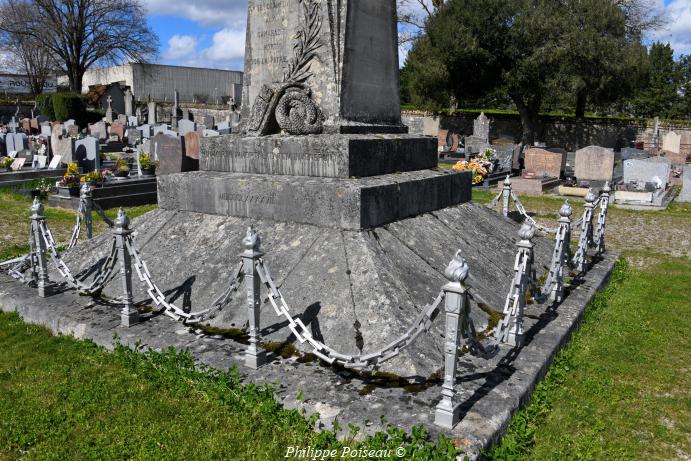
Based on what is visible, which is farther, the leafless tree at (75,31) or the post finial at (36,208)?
the leafless tree at (75,31)

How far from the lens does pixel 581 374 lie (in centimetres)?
443

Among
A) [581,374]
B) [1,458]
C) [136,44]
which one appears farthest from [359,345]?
[136,44]

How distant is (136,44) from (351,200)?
44.5m

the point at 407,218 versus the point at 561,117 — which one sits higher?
the point at 561,117

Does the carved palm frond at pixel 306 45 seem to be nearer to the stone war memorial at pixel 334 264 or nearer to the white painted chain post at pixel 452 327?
the stone war memorial at pixel 334 264

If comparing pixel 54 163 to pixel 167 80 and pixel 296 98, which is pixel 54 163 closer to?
pixel 296 98

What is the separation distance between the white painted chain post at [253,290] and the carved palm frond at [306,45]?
9.28 feet

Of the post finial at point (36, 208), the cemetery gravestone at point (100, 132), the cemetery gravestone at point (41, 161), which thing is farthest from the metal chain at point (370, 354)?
the cemetery gravestone at point (100, 132)

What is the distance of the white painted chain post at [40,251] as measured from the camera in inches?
219

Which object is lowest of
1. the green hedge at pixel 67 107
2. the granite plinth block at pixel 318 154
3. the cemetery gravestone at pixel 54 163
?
the cemetery gravestone at pixel 54 163

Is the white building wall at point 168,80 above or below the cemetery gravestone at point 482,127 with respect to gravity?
above

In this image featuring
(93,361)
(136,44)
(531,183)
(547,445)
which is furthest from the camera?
(136,44)

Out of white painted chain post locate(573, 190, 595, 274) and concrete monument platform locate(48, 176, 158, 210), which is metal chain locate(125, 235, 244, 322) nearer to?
white painted chain post locate(573, 190, 595, 274)

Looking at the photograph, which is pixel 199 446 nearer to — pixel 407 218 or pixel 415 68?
pixel 407 218
